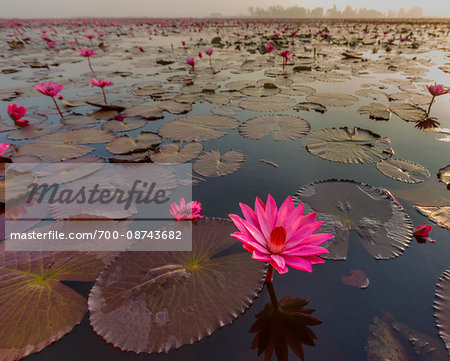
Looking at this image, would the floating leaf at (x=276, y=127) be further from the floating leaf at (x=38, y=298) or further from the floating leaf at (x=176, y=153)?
the floating leaf at (x=38, y=298)

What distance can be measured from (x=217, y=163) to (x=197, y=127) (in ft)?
3.22

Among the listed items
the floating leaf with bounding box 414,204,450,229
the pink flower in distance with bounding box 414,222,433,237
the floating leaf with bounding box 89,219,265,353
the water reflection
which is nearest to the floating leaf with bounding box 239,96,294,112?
the floating leaf with bounding box 414,204,450,229

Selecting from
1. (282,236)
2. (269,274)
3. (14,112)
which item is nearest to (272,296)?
(269,274)

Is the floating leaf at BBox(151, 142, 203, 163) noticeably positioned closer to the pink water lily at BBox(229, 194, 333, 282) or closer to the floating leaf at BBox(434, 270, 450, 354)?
the pink water lily at BBox(229, 194, 333, 282)

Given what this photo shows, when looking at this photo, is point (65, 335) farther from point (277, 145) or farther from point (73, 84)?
point (73, 84)

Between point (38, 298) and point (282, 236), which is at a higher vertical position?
point (282, 236)

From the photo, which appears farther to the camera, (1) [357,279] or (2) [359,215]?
(2) [359,215]

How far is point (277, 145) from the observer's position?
2809mm

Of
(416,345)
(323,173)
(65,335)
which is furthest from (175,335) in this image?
(323,173)

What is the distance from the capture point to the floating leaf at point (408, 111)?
10.9 ft

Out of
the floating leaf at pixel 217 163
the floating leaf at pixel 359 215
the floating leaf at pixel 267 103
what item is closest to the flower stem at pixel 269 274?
the floating leaf at pixel 359 215

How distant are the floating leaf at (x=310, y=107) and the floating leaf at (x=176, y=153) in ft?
6.59

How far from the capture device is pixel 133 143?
280 cm

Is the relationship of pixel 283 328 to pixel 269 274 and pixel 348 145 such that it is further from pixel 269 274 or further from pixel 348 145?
pixel 348 145
